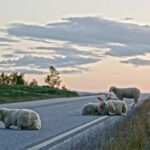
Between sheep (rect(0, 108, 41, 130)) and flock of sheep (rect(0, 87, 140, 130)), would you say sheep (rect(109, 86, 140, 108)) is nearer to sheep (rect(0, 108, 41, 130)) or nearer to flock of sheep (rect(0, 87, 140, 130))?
flock of sheep (rect(0, 87, 140, 130))

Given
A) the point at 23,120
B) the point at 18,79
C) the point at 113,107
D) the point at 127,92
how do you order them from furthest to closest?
the point at 18,79, the point at 127,92, the point at 113,107, the point at 23,120

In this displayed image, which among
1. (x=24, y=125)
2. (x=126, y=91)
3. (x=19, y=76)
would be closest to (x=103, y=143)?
(x=24, y=125)

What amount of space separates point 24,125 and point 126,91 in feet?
94.3

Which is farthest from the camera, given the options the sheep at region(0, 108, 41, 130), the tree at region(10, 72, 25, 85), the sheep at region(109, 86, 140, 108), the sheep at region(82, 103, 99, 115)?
the tree at region(10, 72, 25, 85)

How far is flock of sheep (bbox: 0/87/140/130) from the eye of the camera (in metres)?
21.1

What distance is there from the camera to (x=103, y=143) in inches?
556

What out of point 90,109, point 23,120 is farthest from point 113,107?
point 23,120

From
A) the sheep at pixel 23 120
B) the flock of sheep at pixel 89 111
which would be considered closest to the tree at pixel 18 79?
the flock of sheep at pixel 89 111

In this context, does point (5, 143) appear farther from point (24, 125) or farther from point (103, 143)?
point (24, 125)

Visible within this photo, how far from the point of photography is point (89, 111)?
3312 centimetres

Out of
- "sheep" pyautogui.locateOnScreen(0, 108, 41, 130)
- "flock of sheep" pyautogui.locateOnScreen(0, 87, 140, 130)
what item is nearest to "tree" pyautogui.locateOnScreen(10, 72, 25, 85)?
"flock of sheep" pyautogui.locateOnScreen(0, 87, 140, 130)

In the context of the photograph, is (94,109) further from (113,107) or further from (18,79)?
(18,79)

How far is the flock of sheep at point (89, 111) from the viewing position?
2112 centimetres

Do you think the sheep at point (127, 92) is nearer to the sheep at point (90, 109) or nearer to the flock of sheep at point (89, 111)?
the flock of sheep at point (89, 111)
